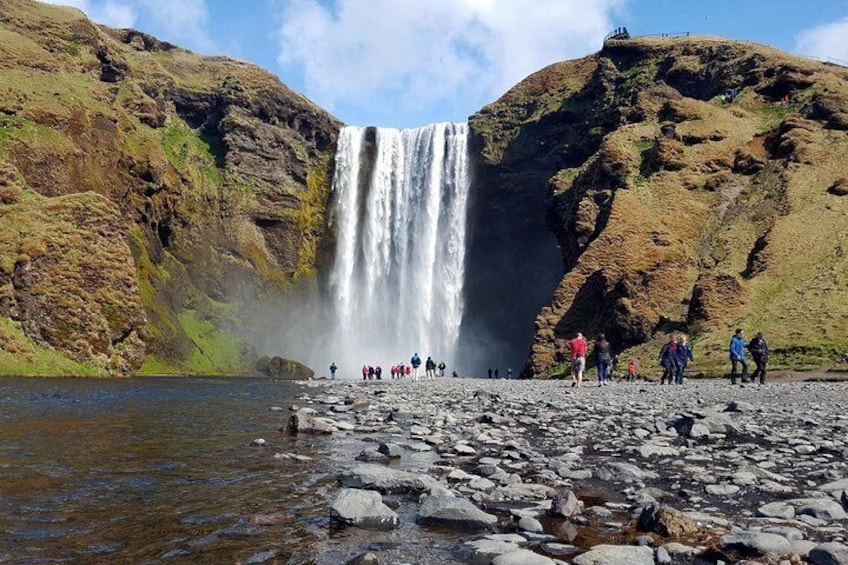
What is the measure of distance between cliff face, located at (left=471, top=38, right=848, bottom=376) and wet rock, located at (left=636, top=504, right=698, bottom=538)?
2916 centimetres

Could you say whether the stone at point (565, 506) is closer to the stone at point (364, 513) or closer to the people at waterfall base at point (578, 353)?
the stone at point (364, 513)

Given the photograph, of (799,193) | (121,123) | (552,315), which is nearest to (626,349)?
(552,315)

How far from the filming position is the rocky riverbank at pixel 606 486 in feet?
17.7

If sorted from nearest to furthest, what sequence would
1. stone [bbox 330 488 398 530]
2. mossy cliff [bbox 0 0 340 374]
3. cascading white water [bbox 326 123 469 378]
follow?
1. stone [bbox 330 488 398 530]
2. mossy cliff [bbox 0 0 340 374]
3. cascading white water [bbox 326 123 469 378]

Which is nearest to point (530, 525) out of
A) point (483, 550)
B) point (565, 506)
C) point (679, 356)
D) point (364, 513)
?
Answer: point (565, 506)

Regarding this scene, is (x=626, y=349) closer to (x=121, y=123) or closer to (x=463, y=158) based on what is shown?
(x=463, y=158)

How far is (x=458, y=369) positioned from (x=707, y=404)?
6087cm

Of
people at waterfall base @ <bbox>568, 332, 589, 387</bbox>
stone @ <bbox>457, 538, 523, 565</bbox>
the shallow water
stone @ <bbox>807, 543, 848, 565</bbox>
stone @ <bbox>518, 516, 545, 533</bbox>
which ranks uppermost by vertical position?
people at waterfall base @ <bbox>568, 332, 589, 387</bbox>

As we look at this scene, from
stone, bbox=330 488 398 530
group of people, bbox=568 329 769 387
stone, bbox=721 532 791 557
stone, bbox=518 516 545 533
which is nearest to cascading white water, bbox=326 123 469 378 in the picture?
group of people, bbox=568 329 769 387

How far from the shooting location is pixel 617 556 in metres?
5.02

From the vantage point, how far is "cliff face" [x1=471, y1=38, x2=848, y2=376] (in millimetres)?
37594

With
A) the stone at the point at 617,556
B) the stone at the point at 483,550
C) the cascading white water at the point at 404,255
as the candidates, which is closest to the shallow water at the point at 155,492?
the stone at the point at 483,550

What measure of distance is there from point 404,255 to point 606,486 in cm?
7430

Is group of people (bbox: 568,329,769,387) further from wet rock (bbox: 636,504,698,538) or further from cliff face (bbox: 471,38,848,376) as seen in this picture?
wet rock (bbox: 636,504,698,538)
